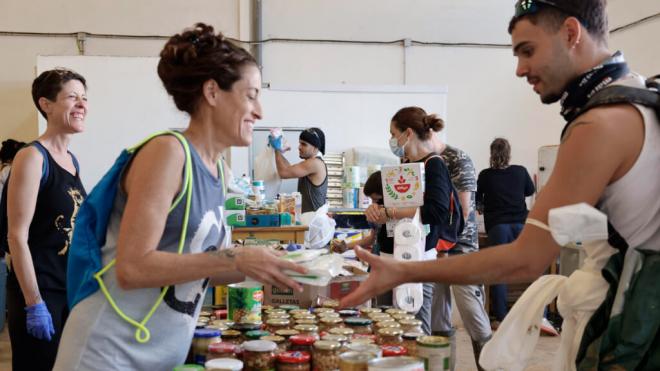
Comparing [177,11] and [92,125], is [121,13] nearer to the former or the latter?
[177,11]

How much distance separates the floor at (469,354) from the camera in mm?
4546

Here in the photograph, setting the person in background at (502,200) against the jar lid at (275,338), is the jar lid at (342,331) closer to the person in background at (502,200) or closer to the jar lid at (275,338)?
the jar lid at (275,338)

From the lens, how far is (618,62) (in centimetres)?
142

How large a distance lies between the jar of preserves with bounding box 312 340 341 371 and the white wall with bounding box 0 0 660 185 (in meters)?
6.25

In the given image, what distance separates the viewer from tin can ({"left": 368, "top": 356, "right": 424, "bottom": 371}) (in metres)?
1.34

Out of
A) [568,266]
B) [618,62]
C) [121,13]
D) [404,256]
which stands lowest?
[568,266]

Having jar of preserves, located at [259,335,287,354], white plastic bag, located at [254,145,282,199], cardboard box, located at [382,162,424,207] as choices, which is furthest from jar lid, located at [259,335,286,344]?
white plastic bag, located at [254,145,282,199]

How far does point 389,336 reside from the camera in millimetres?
1692

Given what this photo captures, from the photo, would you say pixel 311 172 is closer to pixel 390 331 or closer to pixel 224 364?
pixel 390 331

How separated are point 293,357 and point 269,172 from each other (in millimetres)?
4371

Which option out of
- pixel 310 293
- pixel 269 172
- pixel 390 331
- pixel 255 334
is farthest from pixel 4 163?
pixel 390 331

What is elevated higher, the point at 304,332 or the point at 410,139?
the point at 410,139

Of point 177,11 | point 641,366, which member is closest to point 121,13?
point 177,11

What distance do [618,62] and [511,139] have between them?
6613mm
